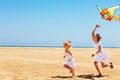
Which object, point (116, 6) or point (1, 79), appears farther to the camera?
point (116, 6)

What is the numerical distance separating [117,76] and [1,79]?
4.94 m

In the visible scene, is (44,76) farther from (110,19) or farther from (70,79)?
(110,19)

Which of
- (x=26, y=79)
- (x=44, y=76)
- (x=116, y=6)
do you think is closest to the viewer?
(x=26, y=79)

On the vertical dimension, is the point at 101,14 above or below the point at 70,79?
above

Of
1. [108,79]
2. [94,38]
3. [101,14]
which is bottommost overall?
[108,79]

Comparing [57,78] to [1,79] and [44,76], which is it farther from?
[1,79]

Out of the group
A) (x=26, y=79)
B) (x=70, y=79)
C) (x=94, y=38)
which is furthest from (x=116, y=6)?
(x=26, y=79)

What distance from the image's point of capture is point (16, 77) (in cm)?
1355

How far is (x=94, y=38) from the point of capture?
14.4 m

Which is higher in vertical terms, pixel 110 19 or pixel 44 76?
pixel 110 19

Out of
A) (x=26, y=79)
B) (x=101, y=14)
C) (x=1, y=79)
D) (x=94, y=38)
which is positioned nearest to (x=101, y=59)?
(x=94, y=38)

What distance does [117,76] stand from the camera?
14.5m

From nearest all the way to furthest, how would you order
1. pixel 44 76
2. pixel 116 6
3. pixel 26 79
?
pixel 26 79, pixel 44 76, pixel 116 6

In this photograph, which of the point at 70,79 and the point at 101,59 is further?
the point at 101,59
